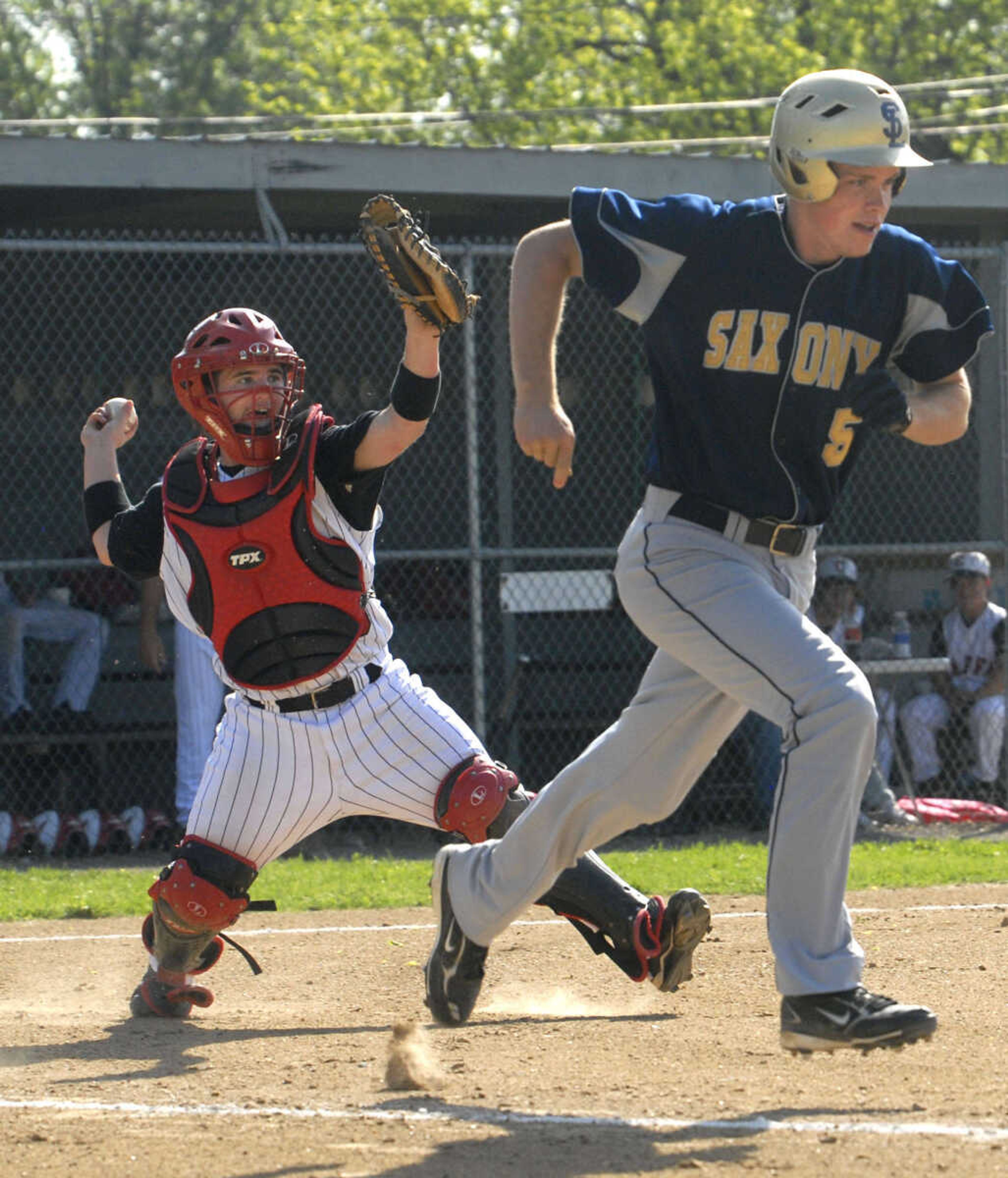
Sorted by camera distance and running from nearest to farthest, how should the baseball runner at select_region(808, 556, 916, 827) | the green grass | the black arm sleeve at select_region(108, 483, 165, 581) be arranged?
the black arm sleeve at select_region(108, 483, 165, 581) → the green grass → the baseball runner at select_region(808, 556, 916, 827)

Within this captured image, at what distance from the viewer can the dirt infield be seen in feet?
10.9

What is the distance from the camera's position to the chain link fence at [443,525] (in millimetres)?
10227

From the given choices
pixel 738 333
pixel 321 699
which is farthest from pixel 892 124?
pixel 321 699

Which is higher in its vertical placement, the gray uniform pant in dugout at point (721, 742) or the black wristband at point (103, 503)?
the black wristband at point (103, 503)

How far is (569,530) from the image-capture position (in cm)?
1279

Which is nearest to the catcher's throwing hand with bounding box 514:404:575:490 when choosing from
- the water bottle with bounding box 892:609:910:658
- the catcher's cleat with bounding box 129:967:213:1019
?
the catcher's cleat with bounding box 129:967:213:1019

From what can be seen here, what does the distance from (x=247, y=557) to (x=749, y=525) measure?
1.44 metres

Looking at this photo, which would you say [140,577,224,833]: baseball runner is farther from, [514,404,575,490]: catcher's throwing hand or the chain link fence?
[514,404,575,490]: catcher's throwing hand

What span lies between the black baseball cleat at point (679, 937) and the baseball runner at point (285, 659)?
0.19ft

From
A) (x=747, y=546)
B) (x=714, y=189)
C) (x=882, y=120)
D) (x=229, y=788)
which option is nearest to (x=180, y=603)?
(x=229, y=788)

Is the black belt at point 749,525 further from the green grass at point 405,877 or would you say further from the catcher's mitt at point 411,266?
the green grass at point 405,877

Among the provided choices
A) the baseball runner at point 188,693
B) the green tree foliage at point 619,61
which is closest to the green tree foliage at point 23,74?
the green tree foliage at point 619,61

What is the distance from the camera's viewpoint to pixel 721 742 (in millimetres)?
4121

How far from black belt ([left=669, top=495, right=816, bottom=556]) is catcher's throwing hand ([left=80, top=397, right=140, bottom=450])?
1.95 m
